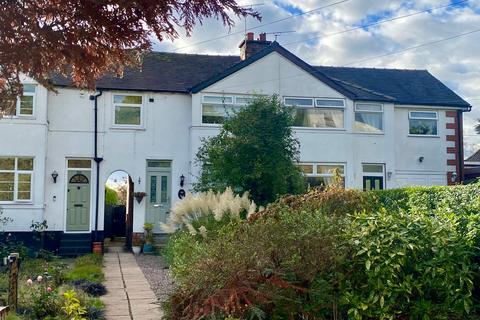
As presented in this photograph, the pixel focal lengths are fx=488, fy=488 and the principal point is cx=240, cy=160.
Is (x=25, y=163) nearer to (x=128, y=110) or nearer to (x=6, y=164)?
(x=6, y=164)

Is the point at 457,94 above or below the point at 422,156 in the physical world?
above

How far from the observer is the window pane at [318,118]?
55.0 feet

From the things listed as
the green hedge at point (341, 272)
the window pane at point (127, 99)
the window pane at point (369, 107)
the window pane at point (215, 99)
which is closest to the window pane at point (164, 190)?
the window pane at point (127, 99)

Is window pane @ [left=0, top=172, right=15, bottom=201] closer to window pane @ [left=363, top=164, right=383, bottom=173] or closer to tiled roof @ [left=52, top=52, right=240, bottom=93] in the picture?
tiled roof @ [left=52, top=52, right=240, bottom=93]

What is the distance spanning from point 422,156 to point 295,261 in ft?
47.8

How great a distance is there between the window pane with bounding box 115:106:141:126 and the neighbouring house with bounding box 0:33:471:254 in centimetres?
3

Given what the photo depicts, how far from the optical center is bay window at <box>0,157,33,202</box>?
14.6m

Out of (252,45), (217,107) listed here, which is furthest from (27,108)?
(252,45)

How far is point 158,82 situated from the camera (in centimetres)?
1650

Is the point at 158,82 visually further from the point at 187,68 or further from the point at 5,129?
the point at 5,129

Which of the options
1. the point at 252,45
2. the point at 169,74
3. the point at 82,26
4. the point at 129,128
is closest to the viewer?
the point at 82,26

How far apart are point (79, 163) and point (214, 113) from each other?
4.64m

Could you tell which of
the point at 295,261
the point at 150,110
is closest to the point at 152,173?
the point at 150,110

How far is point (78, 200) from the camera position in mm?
15672
